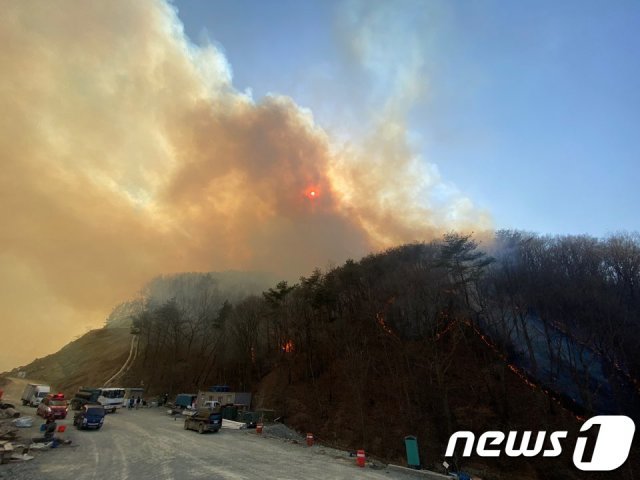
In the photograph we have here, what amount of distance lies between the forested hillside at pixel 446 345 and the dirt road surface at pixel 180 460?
1604cm

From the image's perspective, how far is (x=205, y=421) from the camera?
37125 mm

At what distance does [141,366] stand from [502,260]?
109m

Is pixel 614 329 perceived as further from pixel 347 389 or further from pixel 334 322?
pixel 334 322

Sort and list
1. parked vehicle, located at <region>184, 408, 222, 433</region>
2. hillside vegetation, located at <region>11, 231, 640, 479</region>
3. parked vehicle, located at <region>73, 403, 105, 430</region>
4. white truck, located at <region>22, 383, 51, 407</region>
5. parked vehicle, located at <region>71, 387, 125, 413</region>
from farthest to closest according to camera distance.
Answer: white truck, located at <region>22, 383, 51, 407</region>, parked vehicle, located at <region>71, 387, 125, 413</region>, hillside vegetation, located at <region>11, 231, 640, 479</region>, parked vehicle, located at <region>184, 408, 222, 433</region>, parked vehicle, located at <region>73, 403, 105, 430</region>

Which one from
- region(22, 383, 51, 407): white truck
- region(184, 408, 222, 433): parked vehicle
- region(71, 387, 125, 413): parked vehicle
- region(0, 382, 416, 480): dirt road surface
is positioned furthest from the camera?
region(22, 383, 51, 407): white truck

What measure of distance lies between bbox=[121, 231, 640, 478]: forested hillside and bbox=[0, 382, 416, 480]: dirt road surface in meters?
16.0

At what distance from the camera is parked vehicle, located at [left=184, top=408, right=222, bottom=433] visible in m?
37.0

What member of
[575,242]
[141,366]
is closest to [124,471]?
[575,242]

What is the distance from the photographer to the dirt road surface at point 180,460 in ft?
62.8

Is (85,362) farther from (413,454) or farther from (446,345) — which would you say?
→ (413,454)

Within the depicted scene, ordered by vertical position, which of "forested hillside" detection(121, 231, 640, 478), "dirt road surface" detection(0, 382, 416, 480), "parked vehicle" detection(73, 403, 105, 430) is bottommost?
"dirt road surface" detection(0, 382, 416, 480)

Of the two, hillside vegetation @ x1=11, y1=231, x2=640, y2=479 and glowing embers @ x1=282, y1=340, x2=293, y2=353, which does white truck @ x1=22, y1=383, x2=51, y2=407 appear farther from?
glowing embers @ x1=282, y1=340, x2=293, y2=353

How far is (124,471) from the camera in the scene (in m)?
20.2

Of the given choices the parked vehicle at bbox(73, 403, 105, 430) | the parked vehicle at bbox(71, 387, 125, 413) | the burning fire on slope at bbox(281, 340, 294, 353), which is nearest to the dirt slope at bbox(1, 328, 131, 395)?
the parked vehicle at bbox(71, 387, 125, 413)
